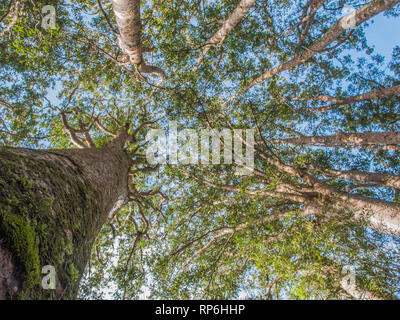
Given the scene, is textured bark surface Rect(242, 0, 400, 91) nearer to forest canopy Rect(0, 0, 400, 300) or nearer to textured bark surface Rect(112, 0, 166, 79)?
forest canopy Rect(0, 0, 400, 300)

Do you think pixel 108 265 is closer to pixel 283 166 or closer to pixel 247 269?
pixel 247 269

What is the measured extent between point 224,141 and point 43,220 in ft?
20.0

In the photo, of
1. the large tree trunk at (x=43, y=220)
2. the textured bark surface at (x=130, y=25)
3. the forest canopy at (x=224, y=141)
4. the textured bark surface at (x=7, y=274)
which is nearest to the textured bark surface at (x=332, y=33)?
the forest canopy at (x=224, y=141)

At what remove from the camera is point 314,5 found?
23.6 ft

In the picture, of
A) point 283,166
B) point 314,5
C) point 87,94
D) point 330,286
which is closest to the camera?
point 330,286

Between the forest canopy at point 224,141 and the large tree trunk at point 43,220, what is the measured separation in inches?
21.1

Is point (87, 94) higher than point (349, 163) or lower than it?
higher

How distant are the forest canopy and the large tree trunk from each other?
53cm

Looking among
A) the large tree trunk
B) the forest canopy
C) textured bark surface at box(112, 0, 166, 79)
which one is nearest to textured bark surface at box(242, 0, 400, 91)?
the forest canopy

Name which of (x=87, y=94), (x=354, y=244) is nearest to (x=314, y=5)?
(x=354, y=244)

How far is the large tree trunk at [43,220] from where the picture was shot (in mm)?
1436

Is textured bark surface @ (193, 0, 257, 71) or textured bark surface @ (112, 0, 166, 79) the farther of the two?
textured bark surface @ (193, 0, 257, 71)

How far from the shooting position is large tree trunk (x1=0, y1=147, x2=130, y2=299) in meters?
1.44

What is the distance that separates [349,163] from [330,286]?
5155mm
